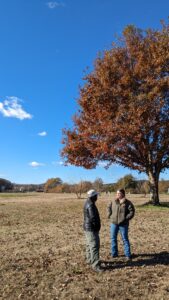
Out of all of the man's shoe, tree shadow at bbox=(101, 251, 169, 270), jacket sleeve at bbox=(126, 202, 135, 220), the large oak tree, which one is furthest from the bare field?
the large oak tree

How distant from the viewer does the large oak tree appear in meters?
26.2

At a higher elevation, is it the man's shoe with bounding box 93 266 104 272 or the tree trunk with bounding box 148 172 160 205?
the tree trunk with bounding box 148 172 160 205

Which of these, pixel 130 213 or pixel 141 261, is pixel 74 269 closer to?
pixel 141 261

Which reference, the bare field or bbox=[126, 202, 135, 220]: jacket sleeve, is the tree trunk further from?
bbox=[126, 202, 135, 220]: jacket sleeve

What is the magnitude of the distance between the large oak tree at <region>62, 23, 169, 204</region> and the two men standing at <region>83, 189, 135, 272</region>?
1523cm

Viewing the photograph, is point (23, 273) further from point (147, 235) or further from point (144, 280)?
point (147, 235)

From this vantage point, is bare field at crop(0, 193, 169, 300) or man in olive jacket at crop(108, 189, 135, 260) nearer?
bare field at crop(0, 193, 169, 300)

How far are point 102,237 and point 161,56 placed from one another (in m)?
16.9

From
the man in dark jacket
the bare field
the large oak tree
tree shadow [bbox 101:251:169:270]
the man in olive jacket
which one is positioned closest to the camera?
the bare field

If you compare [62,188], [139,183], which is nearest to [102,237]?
[139,183]

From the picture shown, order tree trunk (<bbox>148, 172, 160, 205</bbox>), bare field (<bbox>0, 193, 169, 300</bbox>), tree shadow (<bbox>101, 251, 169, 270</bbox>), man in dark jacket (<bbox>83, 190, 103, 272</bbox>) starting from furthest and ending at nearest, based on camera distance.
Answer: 1. tree trunk (<bbox>148, 172, 160, 205</bbox>)
2. tree shadow (<bbox>101, 251, 169, 270</bbox>)
3. man in dark jacket (<bbox>83, 190, 103, 272</bbox>)
4. bare field (<bbox>0, 193, 169, 300</bbox>)

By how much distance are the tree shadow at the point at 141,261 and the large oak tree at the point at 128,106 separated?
597 inches

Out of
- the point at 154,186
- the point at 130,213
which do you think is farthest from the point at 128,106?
the point at 130,213

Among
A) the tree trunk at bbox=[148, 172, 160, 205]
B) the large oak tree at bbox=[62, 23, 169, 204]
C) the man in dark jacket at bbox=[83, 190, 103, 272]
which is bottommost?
the man in dark jacket at bbox=[83, 190, 103, 272]
